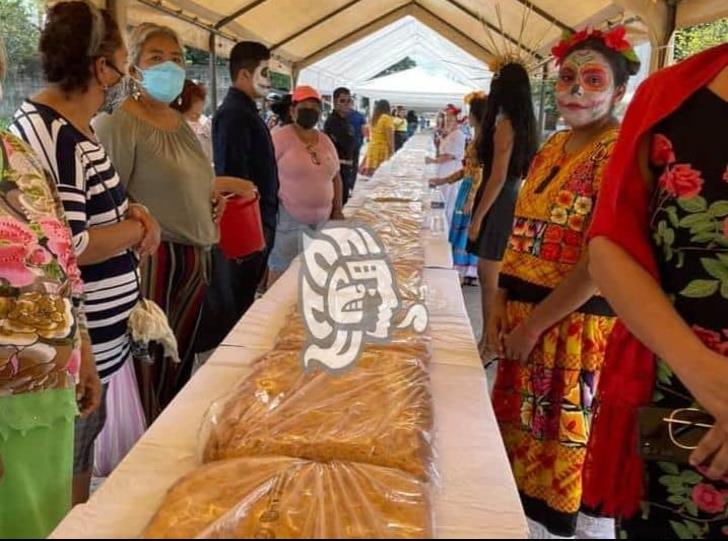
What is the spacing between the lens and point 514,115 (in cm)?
296

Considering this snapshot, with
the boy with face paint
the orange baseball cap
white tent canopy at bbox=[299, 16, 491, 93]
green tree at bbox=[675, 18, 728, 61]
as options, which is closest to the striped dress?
the boy with face paint

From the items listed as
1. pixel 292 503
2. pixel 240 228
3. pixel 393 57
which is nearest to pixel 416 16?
pixel 393 57

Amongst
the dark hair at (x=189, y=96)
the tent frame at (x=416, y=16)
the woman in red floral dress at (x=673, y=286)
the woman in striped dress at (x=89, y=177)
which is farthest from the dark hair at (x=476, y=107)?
the woman in red floral dress at (x=673, y=286)

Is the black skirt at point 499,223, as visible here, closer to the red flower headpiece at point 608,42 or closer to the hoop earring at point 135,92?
the red flower headpiece at point 608,42

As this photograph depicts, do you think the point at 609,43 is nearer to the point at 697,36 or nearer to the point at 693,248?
the point at 693,248

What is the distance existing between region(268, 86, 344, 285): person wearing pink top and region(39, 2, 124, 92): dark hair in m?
1.92

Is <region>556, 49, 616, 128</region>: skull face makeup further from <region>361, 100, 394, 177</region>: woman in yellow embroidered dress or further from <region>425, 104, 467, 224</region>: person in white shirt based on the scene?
<region>361, 100, 394, 177</region>: woman in yellow embroidered dress

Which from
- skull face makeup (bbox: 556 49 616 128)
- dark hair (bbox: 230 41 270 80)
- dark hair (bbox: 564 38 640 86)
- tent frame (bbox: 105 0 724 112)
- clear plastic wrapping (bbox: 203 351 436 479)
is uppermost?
tent frame (bbox: 105 0 724 112)

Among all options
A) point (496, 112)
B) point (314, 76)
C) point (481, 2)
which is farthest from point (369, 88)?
point (496, 112)

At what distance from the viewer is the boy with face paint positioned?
2695mm

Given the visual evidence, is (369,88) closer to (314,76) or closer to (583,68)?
(314,76)

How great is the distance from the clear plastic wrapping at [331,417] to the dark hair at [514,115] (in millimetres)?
2221

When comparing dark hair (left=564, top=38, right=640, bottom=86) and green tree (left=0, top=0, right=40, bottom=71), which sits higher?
green tree (left=0, top=0, right=40, bottom=71)

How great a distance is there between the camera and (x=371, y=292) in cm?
128
